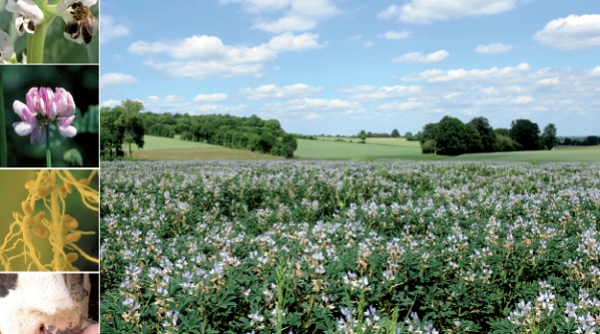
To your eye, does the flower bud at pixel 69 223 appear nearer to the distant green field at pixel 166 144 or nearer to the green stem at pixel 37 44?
the green stem at pixel 37 44

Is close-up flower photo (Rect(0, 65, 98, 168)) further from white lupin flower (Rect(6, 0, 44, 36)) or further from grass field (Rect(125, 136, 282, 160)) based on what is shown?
grass field (Rect(125, 136, 282, 160))

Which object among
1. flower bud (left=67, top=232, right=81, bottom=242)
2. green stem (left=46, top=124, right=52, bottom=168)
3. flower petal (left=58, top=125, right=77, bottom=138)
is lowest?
flower bud (left=67, top=232, right=81, bottom=242)

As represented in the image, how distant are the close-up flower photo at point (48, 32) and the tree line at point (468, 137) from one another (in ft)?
56.1

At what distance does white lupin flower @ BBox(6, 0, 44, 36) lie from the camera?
2.32 m

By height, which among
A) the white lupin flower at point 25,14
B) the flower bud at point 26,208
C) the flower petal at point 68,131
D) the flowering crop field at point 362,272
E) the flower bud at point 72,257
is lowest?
the flowering crop field at point 362,272

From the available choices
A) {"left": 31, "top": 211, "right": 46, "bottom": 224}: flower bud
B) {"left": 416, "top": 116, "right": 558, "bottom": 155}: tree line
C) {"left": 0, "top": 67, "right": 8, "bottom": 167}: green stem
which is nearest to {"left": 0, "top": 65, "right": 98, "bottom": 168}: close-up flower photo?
{"left": 0, "top": 67, "right": 8, "bottom": 167}: green stem

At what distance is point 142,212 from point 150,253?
174 cm

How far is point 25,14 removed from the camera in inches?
91.6

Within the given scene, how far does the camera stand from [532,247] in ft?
12.3

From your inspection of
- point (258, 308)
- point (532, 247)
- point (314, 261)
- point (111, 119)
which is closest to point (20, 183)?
point (258, 308)

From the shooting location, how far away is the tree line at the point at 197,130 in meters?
18.6

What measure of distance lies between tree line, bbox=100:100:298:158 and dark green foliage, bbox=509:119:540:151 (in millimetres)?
9515

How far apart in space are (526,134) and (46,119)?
17.3 meters

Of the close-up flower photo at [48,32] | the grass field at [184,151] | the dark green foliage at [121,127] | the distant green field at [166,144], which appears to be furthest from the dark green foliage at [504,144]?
the close-up flower photo at [48,32]
